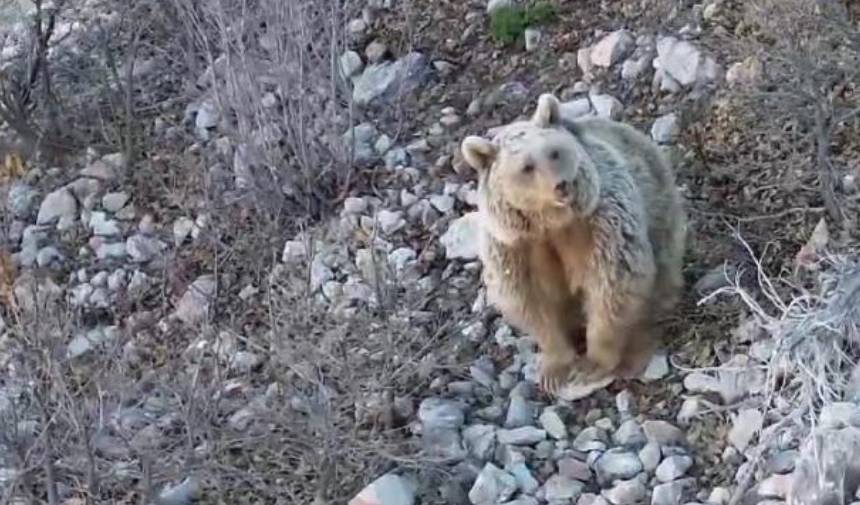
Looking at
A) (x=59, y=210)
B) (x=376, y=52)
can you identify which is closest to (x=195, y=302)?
(x=59, y=210)

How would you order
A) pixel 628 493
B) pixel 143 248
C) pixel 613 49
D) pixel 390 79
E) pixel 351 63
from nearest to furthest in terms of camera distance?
pixel 628 493, pixel 613 49, pixel 143 248, pixel 390 79, pixel 351 63

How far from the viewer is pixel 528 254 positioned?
5117 millimetres

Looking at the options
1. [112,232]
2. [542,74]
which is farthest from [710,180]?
[112,232]

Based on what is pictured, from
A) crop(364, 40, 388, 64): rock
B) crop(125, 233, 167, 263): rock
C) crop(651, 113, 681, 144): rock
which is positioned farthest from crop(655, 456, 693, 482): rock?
crop(364, 40, 388, 64): rock

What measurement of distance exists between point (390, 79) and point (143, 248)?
1.19 meters

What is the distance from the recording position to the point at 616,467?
16.4 feet

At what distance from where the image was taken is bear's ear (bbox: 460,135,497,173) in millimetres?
4910

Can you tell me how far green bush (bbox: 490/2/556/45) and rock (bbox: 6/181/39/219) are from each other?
6.57ft

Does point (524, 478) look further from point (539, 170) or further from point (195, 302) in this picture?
point (195, 302)

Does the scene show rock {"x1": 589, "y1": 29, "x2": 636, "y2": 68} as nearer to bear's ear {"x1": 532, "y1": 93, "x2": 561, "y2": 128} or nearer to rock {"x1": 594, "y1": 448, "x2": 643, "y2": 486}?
bear's ear {"x1": 532, "y1": 93, "x2": 561, "y2": 128}

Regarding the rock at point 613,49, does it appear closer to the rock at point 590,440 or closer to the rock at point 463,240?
the rock at point 463,240

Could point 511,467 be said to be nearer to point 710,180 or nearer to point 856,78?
point 710,180

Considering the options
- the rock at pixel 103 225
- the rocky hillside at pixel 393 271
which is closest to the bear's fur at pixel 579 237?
the rocky hillside at pixel 393 271

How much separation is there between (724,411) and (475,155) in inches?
40.8
